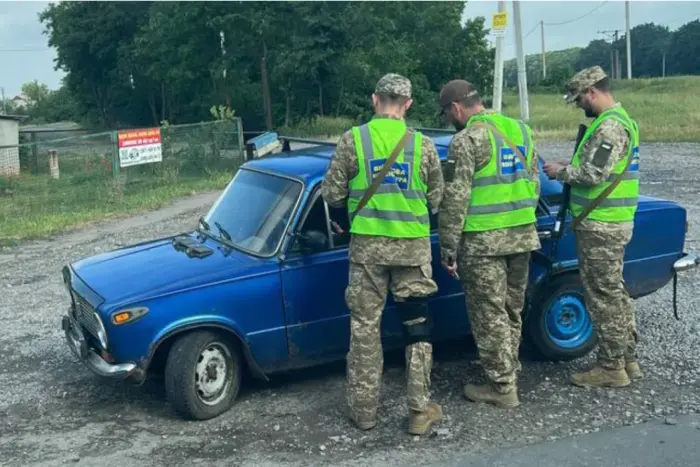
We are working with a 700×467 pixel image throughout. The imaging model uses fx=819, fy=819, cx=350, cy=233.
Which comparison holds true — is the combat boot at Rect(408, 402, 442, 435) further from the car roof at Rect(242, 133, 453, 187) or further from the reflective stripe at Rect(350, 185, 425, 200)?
the car roof at Rect(242, 133, 453, 187)

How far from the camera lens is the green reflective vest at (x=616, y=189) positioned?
5.30 m

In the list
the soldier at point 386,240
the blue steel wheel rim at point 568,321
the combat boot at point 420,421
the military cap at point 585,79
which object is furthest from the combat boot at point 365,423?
the military cap at point 585,79

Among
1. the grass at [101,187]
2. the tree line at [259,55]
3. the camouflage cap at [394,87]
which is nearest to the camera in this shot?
the camouflage cap at [394,87]

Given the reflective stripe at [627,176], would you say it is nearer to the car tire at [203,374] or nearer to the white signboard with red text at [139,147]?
the car tire at [203,374]

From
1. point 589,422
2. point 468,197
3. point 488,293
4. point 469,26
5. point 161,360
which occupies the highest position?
point 469,26

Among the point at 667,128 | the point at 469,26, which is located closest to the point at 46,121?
the point at 469,26

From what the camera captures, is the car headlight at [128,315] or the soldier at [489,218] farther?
the soldier at [489,218]

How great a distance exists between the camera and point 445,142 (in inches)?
240

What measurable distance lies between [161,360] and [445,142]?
8.46 ft

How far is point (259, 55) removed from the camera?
142ft

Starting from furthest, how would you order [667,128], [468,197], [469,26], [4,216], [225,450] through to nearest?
[469,26] → [667,128] → [4,216] → [468,197] → [225,450]

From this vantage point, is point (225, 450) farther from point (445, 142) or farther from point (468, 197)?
point (445, 142)

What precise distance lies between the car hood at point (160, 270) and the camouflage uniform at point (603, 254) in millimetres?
2059

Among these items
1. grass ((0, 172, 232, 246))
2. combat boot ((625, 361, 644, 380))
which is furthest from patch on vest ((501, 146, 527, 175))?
grass ((0, 172, 232, 246))
